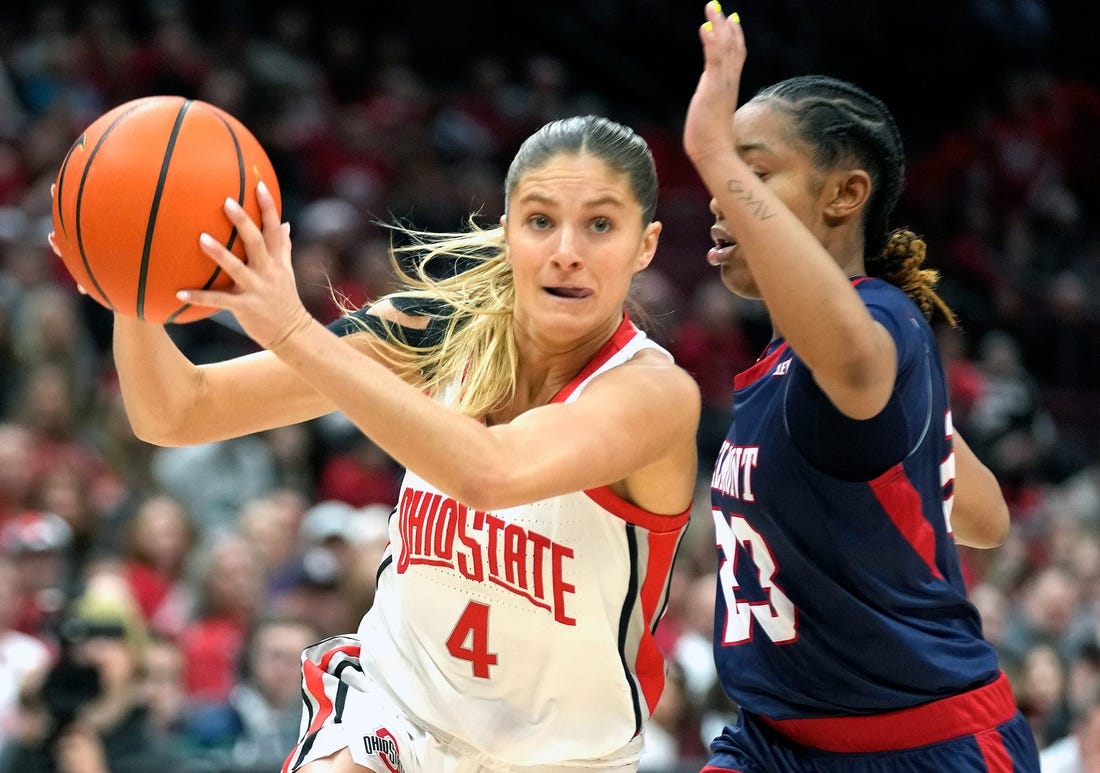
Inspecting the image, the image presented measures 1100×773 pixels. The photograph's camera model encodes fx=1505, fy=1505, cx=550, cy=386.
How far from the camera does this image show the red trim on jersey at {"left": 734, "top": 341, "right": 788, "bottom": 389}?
10.2ft

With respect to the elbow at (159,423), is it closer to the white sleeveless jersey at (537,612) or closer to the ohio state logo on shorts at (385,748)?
the white sleeveless jersey at (537,612)

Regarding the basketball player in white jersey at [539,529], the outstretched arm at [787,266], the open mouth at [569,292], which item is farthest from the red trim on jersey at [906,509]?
the open mouth at [569,292]

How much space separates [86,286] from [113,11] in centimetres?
911

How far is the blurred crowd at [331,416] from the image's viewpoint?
18.7ft

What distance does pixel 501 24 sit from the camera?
14.5 meters

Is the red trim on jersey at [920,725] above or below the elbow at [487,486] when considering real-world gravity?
below

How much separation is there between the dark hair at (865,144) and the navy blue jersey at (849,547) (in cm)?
25

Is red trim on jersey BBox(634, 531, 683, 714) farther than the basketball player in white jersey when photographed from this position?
Yes

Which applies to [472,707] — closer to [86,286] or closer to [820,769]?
[820,769]

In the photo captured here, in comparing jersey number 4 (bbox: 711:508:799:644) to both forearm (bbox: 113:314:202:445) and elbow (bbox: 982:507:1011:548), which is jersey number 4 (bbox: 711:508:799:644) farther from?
forearm (bbox: 113:314:202:445)

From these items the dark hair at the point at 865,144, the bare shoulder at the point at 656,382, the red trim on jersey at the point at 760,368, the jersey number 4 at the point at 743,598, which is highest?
the dark hair at the point at 865,144

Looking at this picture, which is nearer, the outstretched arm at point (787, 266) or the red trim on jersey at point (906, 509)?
the outstretched arm at point (787, 266)

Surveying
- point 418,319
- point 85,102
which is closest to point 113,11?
point 85,102

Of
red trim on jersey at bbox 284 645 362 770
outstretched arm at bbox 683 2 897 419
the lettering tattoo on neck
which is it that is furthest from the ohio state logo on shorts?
the lettering tattoo on neck
